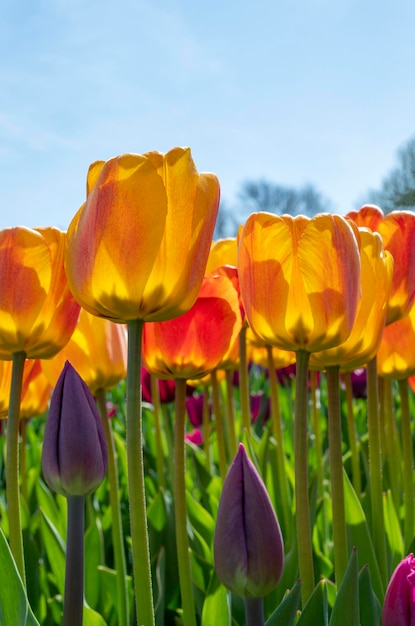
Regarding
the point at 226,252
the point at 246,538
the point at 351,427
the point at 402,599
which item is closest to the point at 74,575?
the point at 246,538

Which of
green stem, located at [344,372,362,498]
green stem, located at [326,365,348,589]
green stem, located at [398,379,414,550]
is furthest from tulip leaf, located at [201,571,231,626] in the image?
green stem, located at [344,372,362,498]

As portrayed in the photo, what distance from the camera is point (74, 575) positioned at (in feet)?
1.94

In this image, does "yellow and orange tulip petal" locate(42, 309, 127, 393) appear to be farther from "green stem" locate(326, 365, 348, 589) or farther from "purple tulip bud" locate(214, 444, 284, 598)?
"purple tulip bud" locate(214, 444, 284, 598)

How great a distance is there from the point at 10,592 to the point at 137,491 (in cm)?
13

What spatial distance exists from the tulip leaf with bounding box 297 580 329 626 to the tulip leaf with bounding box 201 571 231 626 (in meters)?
0.17

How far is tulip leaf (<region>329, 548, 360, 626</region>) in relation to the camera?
57 cm

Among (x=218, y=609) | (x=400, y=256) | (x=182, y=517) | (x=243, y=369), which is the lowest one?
(x=218, y=609)

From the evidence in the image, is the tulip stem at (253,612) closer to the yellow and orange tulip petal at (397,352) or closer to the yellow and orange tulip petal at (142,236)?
the yellow and orange tulip petal at (142,236)

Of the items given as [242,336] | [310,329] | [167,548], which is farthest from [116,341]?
[167,548]

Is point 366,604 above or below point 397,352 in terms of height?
below

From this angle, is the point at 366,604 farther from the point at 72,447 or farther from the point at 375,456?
the point at 72,447

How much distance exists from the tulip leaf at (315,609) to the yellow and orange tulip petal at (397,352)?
1.66ft

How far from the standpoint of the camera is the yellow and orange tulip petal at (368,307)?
2.42 feet

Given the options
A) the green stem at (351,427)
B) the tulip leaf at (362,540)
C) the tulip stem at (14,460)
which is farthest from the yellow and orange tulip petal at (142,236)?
the green stem at (351,427)
